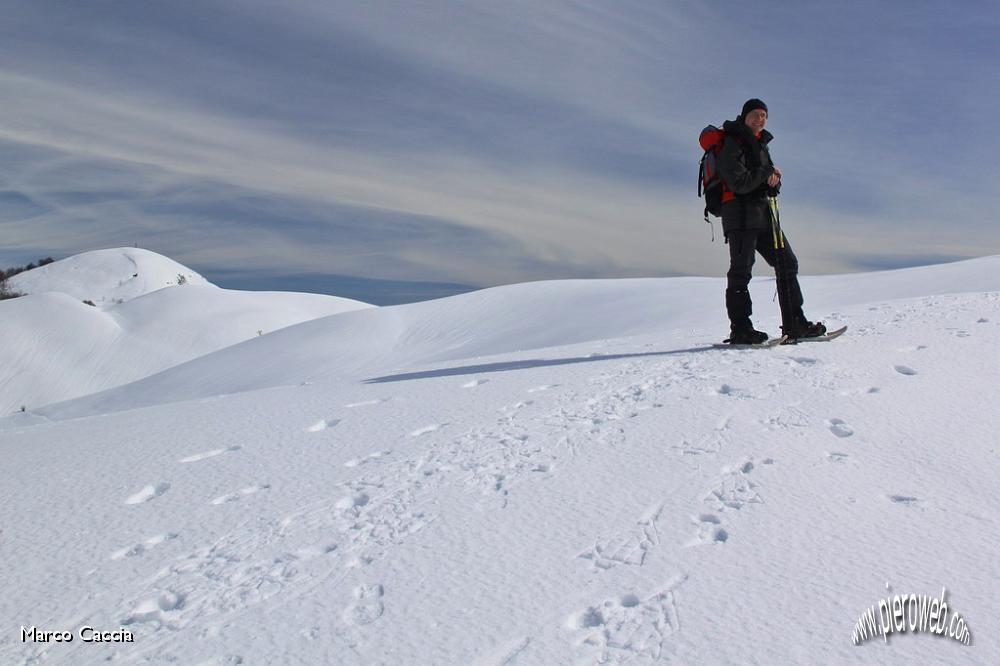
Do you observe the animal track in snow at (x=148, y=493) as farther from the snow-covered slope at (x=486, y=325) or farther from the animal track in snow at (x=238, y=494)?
the snow-covered slope at (x=486, y=325)

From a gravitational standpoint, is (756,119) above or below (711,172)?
above

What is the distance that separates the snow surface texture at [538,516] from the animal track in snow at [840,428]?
0.05 metres

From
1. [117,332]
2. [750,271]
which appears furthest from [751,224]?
[117,332]

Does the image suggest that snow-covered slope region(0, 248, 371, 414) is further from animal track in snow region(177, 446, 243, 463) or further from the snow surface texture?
the snow surface texture

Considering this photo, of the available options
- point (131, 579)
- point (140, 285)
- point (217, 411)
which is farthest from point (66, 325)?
point (140, 285)

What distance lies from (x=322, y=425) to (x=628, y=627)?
2955 mm

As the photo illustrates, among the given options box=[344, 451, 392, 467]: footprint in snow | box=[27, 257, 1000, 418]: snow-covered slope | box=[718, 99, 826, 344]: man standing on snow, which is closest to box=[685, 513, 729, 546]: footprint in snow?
box=[344, 451, 392, 467]: footprint in snow

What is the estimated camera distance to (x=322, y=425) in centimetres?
448

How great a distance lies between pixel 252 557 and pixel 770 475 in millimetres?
2255

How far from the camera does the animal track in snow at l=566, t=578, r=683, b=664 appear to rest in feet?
6.17

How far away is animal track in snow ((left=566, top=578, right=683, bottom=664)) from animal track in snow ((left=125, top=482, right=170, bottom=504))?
234cm

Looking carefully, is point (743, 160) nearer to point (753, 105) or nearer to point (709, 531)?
point (753, 105)

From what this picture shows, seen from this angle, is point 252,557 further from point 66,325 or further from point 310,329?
point 66,325

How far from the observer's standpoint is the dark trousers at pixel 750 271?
589 centimetres
